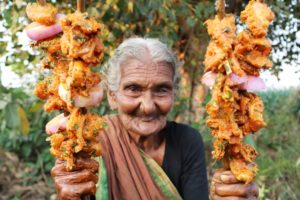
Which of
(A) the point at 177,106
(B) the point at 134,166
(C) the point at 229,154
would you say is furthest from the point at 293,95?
(C) the point at 229,154

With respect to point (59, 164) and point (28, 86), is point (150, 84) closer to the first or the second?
point (59, 164)

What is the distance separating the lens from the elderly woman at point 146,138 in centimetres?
205

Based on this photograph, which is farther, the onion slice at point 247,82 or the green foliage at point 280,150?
the green foliage at point 280,150

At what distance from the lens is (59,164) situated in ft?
4.85

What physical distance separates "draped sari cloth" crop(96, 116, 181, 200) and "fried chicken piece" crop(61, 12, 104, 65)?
909 mm

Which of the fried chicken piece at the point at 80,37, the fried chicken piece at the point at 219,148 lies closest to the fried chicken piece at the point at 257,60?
the fried chicken piece at the point at 219,148

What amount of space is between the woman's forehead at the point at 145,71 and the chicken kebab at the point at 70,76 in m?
0.63

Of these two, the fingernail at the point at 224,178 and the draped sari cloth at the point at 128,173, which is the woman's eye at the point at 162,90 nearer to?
the draped sari cloth at the point at 128,173

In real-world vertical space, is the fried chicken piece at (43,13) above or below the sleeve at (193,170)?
above

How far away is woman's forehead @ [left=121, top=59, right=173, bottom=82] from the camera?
2.04 meters

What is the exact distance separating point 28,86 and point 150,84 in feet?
13.6

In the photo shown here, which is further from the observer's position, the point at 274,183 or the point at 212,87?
the point at 274,183

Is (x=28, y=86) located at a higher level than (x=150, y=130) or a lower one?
higher

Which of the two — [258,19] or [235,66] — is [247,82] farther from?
[258,19]
